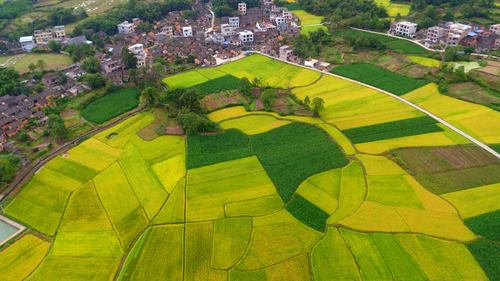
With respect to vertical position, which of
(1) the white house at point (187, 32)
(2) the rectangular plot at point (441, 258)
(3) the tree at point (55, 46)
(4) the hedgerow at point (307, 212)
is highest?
(1) the white house at point (187, 32)

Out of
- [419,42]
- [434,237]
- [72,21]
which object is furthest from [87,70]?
[419,42]

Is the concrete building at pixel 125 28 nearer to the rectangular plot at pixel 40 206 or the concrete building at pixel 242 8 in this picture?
the concrete building at pixel 242 8

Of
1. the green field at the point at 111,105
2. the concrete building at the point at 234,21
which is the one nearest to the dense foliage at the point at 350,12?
the concrete building at the point at 234,21

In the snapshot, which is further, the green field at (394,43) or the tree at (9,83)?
the green field at (394,43)

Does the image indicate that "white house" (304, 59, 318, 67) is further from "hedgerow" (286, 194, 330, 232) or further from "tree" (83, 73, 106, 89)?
"hedgerow" (286, 194, 330, 232)

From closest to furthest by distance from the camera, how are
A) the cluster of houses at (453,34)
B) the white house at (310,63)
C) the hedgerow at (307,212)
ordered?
the hedgerow at (307,212) → the white house at (310,63) → the cluster of houses at (453,34)

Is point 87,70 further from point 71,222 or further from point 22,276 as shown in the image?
point 22,276

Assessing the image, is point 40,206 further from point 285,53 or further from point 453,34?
point 453,34
